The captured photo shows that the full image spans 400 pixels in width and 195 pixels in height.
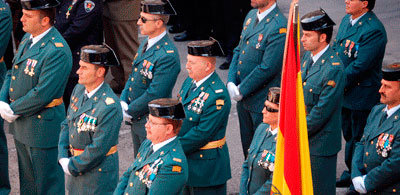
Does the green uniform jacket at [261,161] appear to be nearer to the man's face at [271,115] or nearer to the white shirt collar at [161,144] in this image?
the man's face at [271,115]

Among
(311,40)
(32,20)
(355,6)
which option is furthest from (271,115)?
(32,20)

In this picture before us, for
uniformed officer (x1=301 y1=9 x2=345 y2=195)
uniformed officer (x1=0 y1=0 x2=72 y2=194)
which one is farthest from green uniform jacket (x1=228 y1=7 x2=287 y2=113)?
uniformed officer (x1=0 y1=0 x2=72 y2=194)

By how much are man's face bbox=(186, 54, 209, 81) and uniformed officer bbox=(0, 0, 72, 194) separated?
1.16 m

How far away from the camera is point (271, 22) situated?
679cm

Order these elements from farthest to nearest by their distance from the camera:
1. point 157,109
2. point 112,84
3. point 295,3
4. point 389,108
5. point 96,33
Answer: point 112,84 < point 96,33 < point 389,108 < point 157,109 < point 295,3

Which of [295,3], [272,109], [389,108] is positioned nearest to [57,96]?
[272,109]

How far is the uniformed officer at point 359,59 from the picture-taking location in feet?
22.3

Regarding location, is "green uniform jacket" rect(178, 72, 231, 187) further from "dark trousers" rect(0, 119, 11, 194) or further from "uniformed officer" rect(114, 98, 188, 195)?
"dark trousers" rect(0, 119, 11, 194)

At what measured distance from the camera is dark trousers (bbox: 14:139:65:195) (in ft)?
21.6

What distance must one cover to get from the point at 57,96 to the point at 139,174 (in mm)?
1653

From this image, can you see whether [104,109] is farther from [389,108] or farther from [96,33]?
[96,33]

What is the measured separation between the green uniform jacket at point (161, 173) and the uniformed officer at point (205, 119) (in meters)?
0.78

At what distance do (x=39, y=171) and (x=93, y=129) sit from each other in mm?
1092

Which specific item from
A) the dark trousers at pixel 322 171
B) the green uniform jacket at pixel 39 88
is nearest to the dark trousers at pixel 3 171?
the green uniform jacket at pixel 39 88
